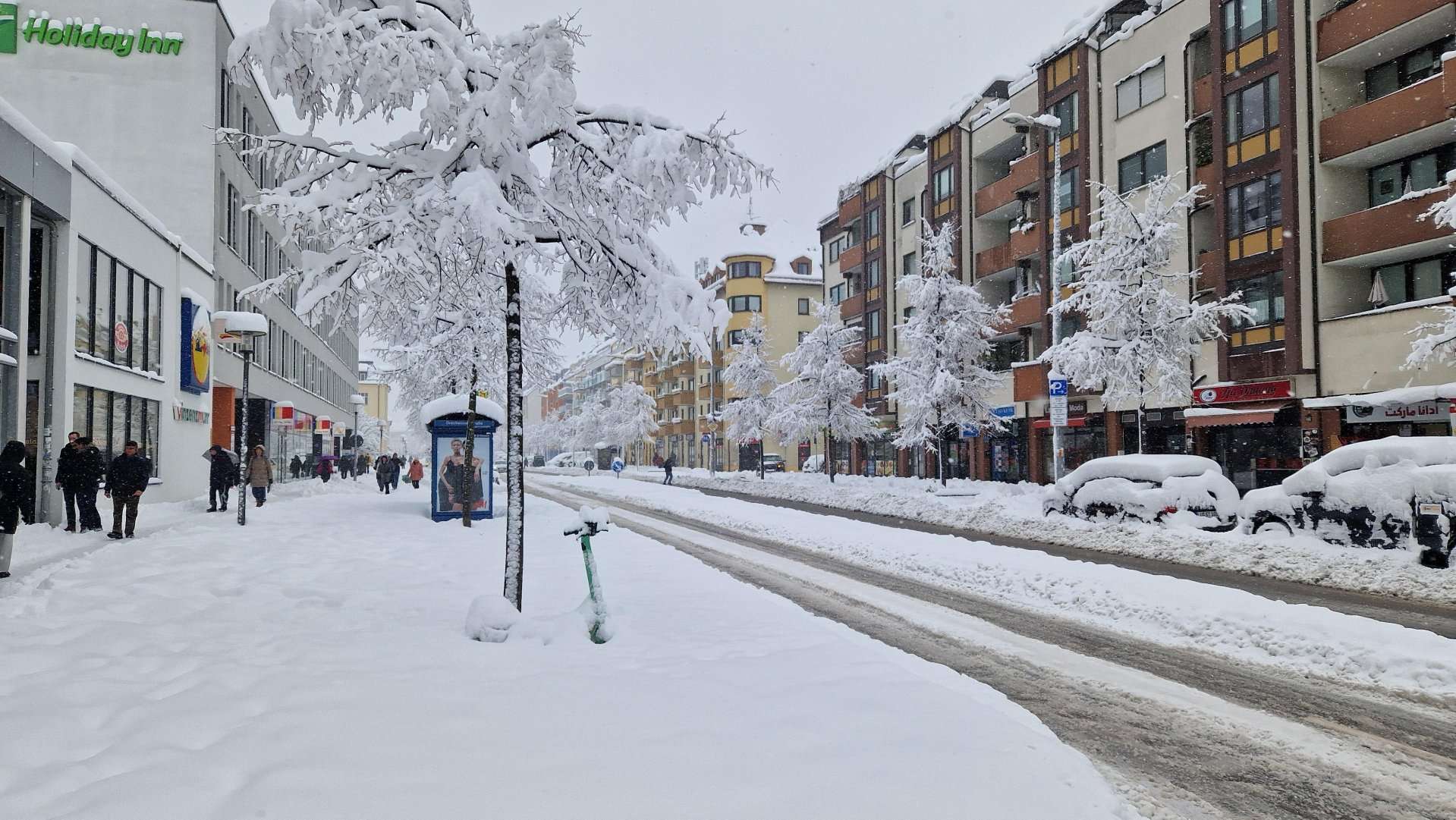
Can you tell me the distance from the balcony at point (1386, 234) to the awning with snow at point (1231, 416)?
407 centimetres

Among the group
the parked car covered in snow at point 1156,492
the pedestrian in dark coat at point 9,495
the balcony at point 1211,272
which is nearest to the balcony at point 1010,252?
the balcony at point 1211,272

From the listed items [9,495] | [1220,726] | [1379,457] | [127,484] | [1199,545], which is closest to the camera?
[1220,726]

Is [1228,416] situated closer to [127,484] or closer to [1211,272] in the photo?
[1211,272]

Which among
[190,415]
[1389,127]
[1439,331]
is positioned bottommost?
[190,415]

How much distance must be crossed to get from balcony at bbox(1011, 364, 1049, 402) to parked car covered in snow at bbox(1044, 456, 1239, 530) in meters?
14.6

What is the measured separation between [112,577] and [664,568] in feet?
20.7

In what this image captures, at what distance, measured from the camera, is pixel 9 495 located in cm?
977

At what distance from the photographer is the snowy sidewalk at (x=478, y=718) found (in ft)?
12.5

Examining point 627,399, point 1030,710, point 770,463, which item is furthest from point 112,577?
point 627,399

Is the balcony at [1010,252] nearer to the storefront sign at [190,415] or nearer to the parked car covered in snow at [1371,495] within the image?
the parked car covered in snow at [1371,495]

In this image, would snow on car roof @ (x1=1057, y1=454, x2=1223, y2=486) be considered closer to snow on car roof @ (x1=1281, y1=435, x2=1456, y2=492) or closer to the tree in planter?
snow on car roof @ (x1=1281, y1=435, x2=1456, y2=492)

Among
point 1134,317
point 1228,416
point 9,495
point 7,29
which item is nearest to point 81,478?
point 9,495

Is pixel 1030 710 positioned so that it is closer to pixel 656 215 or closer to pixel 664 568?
pixel 656 215

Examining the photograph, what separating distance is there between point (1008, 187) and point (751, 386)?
16.6m
